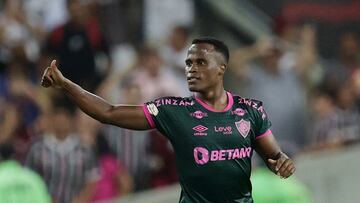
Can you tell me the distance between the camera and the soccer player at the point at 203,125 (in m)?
7.05

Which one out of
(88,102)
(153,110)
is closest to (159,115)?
(153,110)

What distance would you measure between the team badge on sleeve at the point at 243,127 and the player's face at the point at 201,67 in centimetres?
30

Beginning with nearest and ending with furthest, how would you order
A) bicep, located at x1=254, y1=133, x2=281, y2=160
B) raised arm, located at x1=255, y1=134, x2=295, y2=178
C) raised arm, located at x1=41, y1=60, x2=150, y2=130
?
raised arm, located at x1=41, y1=60, x2=150, y2=130
raised arm, located at x1=255, y1=134, x2=295, y2=178
bicep, located at x1=254, y1=133, x2=281, y2=160

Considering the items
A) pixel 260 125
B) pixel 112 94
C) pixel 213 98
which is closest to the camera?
pixel 213 98

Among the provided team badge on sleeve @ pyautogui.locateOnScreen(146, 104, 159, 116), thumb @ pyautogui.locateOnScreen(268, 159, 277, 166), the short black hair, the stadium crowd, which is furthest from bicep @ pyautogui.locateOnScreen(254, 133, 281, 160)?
the stadium crowd

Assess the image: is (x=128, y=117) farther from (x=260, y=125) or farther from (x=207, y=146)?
(x=260, y=125)

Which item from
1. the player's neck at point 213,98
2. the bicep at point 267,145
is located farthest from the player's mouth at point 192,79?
the bicep at point 267,145

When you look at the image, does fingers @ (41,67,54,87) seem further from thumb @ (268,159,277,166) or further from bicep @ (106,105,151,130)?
thumb @ (268,159,277,166)

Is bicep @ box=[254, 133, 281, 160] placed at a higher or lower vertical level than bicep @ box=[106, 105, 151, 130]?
lower

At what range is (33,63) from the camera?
11375 mm

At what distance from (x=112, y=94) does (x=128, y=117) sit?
4.57m

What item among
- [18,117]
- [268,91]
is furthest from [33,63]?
[268,91]

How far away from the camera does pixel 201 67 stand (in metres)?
7.14

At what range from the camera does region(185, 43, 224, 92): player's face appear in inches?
281
